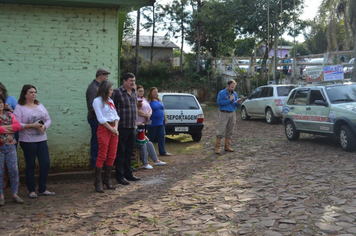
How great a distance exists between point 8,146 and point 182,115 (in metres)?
6.76

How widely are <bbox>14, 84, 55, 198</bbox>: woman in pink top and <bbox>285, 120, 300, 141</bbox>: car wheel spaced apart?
7.78m

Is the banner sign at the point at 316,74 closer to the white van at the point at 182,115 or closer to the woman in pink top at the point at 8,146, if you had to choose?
the white van at the point at 182,115

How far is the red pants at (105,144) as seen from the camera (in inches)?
253

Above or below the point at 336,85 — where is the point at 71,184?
below

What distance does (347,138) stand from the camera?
369 inches

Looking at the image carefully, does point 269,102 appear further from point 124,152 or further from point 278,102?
point 124,152

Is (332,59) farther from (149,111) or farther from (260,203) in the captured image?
(260,203)

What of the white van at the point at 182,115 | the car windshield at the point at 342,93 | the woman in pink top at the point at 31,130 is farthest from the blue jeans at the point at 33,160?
the car windshield at the point at 342,93

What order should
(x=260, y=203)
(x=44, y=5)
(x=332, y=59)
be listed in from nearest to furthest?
1. (x=260, y=203)
2. (x=44, y=5)
3. (x=332, y=59)

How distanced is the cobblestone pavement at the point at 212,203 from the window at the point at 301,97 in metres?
2.47

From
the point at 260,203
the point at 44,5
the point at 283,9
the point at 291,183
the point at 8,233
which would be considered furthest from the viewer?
the point at 283,9

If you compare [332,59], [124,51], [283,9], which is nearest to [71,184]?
[332,59]

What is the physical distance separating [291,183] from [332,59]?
45.7 feet

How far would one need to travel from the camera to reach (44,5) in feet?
24.2
